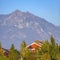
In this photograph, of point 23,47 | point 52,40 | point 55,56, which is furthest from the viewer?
point 23,47

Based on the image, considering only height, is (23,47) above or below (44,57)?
above

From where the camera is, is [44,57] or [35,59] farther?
[35,59]

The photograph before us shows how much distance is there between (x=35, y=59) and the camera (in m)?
35.1

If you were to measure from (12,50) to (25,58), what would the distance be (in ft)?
6.16

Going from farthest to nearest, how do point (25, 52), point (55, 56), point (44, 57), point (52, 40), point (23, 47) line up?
point (23, 47)
point (25, 52)
point (52, 40)
point (55, 56)
point (44, 57)

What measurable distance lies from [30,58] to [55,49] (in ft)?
9.96

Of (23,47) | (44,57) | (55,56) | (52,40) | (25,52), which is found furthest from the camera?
(23,47)

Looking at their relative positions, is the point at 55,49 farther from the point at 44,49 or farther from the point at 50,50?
the point at 44,49

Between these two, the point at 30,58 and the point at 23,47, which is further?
the point at 23,47

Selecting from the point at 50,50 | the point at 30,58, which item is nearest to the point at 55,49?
the point at 50,50

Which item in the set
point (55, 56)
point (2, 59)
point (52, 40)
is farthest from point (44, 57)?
point (2, 59)

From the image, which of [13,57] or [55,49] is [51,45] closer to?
[55,49]

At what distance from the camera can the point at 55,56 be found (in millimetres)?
34406

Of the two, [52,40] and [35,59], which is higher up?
[52,40]
